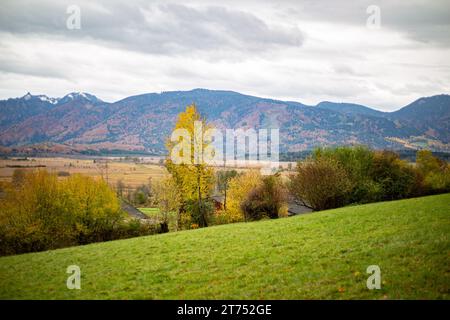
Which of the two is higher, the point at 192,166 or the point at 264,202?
the point at 192,166

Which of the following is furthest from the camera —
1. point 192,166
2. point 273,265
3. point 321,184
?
point 321,184

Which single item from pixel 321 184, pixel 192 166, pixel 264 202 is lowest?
pixel 264 202

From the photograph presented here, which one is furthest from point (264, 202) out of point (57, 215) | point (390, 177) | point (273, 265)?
point (273, 265)

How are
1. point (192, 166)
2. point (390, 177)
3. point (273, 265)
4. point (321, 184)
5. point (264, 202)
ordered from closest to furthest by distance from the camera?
1. point (273, 265)
2. point (192, 166)
3. point (264, 202)
4. point (321, 184)
5. point (390, 177)

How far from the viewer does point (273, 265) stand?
17547 millimetres

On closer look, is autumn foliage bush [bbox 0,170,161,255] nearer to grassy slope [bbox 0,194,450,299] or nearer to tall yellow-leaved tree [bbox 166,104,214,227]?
tall yellow-leaved tree [bbox 166,104,214,227]

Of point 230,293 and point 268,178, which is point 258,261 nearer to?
point 230,293

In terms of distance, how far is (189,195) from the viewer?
42.9 meters

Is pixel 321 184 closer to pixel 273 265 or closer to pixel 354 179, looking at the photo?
pixel 354 179

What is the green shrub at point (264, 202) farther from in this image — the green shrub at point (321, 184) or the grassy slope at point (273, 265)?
the grassy slope at point (273, 265)

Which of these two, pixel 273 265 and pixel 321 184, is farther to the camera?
pixel 321 184

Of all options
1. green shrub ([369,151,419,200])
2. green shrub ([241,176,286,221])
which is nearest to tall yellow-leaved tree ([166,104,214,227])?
green shrub ([241,176,286,221])

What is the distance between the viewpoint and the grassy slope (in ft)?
45.4

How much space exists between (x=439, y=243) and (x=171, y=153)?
31648mm
